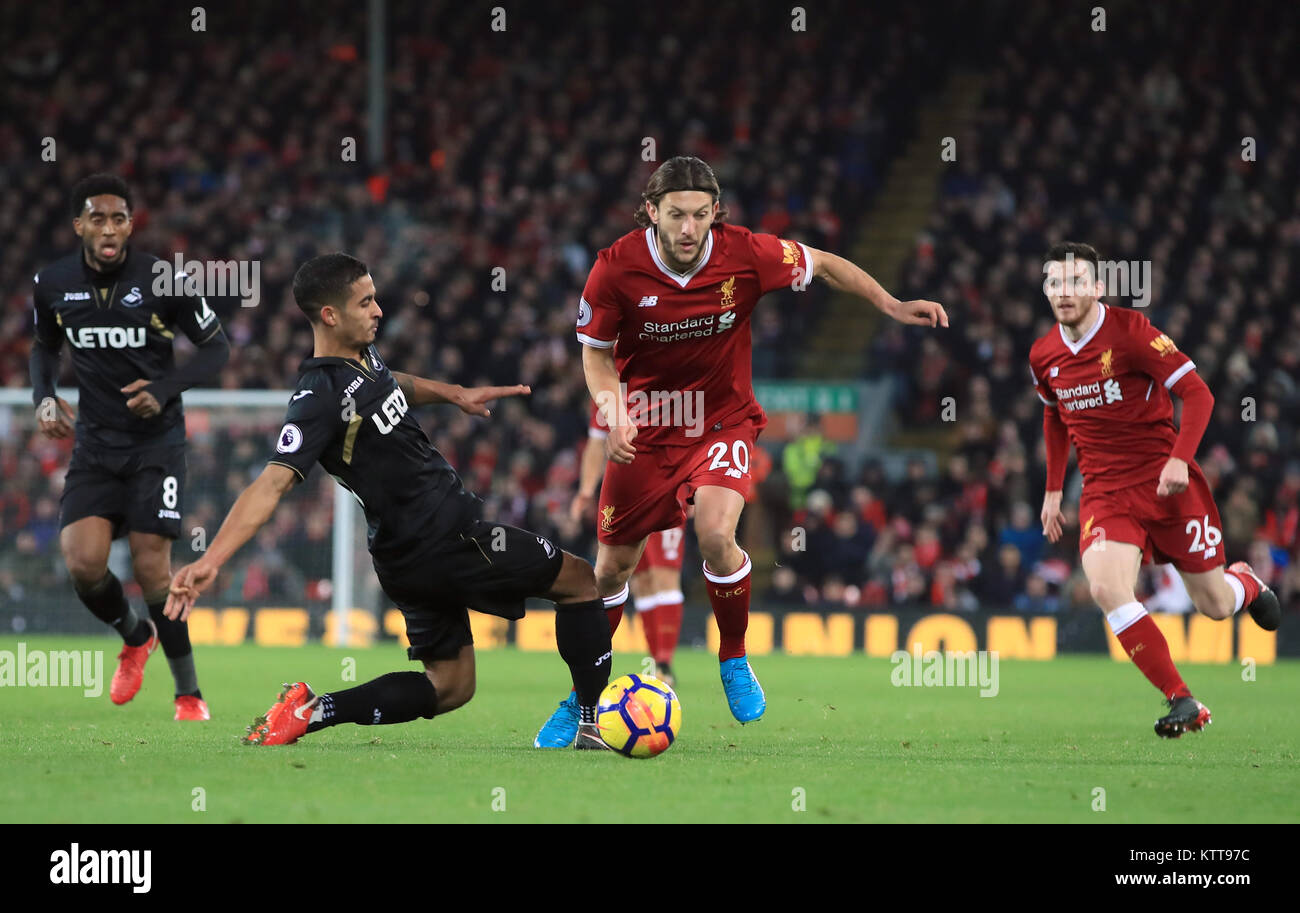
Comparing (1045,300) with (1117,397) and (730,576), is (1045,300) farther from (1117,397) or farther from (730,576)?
(730,576)

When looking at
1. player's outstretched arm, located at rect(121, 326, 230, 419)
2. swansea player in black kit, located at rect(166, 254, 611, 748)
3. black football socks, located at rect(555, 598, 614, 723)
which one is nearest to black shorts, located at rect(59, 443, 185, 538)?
player's outstretched arm, located at rect(121, 326, 230, 419)

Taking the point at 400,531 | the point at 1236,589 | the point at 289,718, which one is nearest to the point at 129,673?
the point at 289,718

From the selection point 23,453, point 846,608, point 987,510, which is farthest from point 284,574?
point 987,510

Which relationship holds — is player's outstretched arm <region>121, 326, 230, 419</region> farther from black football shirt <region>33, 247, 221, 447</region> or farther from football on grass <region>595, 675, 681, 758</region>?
football on grass <region>595, 675, 681, 758</region>

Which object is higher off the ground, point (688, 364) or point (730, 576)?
point (688, 364)

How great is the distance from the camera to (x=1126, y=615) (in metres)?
8.24

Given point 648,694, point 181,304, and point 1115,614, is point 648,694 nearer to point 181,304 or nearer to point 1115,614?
point 1115,614

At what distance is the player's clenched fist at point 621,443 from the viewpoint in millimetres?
7145

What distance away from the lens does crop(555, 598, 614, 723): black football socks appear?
22.7ft

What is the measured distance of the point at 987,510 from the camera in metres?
18.1

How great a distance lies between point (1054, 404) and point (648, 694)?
333cm

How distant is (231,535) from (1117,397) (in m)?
4.74

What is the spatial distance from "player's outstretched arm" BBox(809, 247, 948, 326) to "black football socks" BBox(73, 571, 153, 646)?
12.4 feet
